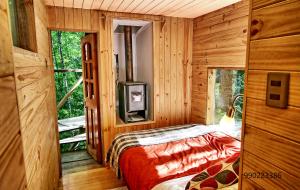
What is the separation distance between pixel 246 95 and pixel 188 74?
9.90 feet

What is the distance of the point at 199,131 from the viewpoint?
2.97 metres

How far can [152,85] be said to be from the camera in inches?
143

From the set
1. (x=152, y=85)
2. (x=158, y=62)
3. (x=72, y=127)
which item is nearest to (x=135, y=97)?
(x=152, y=85)

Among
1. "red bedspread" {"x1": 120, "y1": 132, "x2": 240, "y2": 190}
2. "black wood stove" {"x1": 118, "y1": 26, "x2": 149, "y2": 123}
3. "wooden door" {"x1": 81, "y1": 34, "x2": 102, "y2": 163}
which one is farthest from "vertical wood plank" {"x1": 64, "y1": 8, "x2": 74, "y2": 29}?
"red bedspread" {"x1": 120, "y1": 132, "x2": 240, "y2": 190}

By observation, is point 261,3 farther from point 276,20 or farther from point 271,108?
point 271,108

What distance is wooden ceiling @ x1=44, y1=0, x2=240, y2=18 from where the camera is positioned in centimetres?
266

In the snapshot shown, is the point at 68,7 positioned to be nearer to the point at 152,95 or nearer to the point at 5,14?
the point at 152,95

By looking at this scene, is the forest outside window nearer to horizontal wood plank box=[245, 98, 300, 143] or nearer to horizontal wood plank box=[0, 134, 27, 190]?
horizontal wood plank box=[0, 134, 27, 190]

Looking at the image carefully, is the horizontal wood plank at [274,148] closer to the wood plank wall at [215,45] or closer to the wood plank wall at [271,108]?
the wood plank wall at [271,108]

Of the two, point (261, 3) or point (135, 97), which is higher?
point (261, 3)

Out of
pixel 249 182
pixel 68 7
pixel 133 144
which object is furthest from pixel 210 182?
pixel 68 7

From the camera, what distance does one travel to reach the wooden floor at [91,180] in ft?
9.27

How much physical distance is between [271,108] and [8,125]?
0.84m

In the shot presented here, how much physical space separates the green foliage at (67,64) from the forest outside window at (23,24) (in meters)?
5.08
